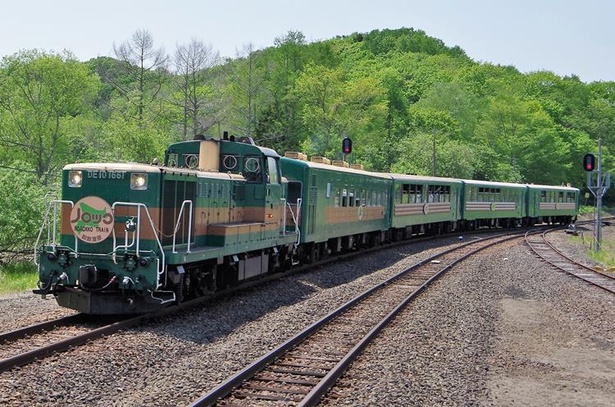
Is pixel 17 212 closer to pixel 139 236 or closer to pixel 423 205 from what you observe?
pixel 139 236

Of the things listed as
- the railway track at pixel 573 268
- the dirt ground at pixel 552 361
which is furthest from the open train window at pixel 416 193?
the dirt ground at pixel 552 361

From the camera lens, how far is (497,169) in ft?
237

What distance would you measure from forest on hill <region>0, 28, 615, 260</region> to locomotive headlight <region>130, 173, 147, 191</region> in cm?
1464

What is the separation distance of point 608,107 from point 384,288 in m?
89.1

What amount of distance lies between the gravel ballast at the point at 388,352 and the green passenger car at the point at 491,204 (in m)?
23.2

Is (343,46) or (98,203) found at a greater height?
(343,46)

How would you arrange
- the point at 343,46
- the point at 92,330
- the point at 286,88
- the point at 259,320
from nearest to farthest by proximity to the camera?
1. the point at 92,330
2. the point at 259,320
3. the point at 286,88
4. the point at 343,46

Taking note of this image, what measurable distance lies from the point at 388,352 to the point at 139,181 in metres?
4.98

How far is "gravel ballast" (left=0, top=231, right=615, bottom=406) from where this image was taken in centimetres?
782

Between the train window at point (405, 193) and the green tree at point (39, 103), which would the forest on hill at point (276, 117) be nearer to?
the green tree at point (39, 103)

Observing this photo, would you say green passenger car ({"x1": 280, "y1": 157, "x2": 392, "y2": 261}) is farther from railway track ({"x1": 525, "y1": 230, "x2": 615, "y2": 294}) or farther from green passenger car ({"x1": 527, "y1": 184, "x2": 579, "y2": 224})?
green passenger car ({"x1": 527, "y1": 184, "x2": 579, "y2": 224})

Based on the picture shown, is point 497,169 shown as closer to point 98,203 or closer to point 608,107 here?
point 608,107

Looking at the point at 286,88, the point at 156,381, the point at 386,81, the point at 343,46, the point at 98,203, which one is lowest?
the point at 156,381

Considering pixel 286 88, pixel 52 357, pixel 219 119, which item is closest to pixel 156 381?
pixel 52 357
